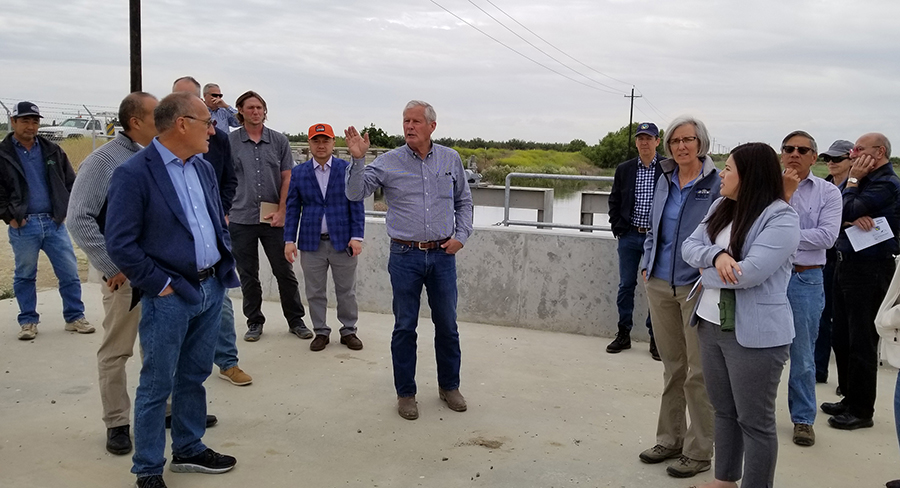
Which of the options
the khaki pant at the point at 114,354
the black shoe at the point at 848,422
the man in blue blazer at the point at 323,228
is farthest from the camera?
the man in blue blazer at the point at 323,228

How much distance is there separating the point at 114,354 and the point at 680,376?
321 cm

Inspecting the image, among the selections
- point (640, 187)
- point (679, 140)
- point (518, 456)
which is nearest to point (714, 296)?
point (679, 140)

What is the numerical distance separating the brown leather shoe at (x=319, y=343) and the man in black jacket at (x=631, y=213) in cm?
247

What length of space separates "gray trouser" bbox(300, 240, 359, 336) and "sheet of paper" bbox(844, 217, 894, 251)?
12.5ft

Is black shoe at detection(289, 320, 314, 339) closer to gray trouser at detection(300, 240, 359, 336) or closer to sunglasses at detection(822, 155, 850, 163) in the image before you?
gray trouser at detection(300, 240, 359, 336)

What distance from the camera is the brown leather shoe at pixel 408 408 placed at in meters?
4.65

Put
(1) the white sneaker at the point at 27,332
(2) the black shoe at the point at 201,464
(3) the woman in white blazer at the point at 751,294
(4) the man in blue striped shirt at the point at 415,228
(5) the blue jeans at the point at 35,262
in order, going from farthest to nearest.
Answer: (5) the blue jeans at the point at 35,262 < (1) the white sneaker at the point at 27,332 < (4) the man in blue striped shirt at the point at 415,228 < (2) the black shoe at the point at 201,464 < (3) the woman in white blazer at the point at 751,294

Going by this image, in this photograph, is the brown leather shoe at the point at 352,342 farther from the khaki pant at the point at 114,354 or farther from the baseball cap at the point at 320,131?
the khaki pant at the point at 114,354

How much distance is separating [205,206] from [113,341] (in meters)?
1.14

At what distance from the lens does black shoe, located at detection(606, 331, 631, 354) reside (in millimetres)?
6301

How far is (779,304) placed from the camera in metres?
3.13

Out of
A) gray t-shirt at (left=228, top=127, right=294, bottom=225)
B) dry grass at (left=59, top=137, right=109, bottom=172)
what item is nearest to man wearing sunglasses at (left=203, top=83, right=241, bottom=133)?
gray t-shirt at (left=228, top=127, right=294, bottom=225)

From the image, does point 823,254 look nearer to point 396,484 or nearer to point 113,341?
point 396,484

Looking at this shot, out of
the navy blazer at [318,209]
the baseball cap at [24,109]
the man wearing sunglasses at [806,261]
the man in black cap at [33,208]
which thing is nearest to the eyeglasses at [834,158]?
the man wearing sunglasses at [806,261]
